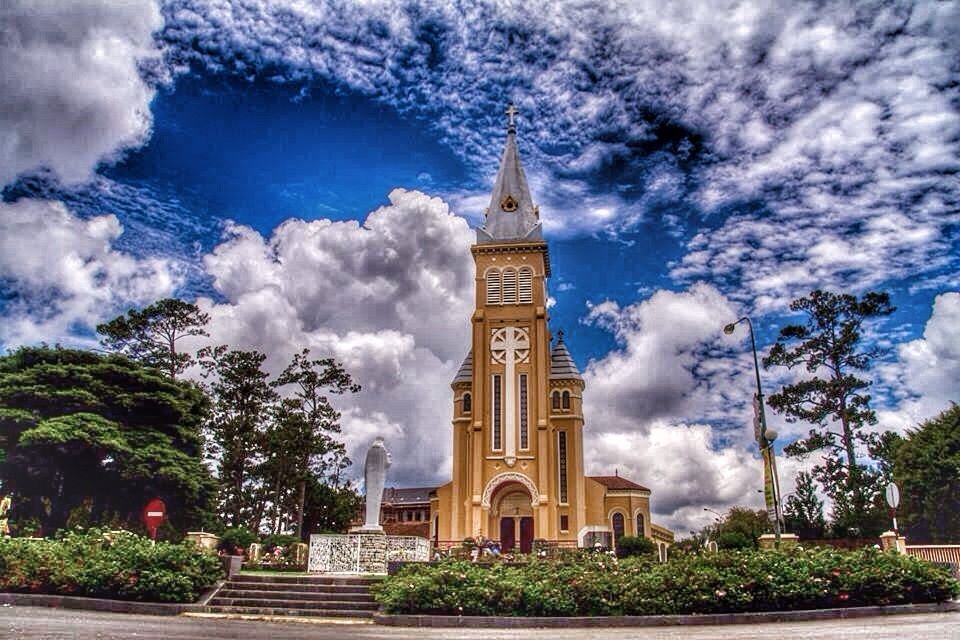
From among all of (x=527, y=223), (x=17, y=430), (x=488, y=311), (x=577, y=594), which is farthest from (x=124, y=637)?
(x=527, y=223)

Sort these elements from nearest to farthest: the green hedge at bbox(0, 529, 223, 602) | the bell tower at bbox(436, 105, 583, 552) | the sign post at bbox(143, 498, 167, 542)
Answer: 1. the green hedge at bbox(0, 529, 223, 602)
2. the sign post at bbox(143, 498, 167, 542)
3. the bell tower at bbox(436, 105, 583, 552)

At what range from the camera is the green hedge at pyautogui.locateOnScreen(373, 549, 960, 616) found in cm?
1378

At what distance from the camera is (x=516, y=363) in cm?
4469

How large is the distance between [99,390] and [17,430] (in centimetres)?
359

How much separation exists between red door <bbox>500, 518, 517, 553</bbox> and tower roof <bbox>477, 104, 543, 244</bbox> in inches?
675

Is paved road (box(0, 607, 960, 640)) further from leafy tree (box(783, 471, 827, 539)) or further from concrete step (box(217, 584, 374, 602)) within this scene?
leafy tree (box(783, 471, 827, 539))

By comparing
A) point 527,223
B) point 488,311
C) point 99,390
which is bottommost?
point 99,390

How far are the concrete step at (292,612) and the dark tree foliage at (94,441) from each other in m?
15.8

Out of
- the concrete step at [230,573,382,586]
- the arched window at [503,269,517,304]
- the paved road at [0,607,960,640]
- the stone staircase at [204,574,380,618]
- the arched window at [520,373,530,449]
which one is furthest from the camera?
the arched window at [503,269,517,304]

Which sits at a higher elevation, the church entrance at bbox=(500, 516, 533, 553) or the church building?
the church building

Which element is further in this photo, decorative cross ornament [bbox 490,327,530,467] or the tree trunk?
decorative cross ornament [bbox 490,327,530,467]

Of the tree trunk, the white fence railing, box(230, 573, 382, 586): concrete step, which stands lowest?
box(230, 573, 382, 586): concrete step

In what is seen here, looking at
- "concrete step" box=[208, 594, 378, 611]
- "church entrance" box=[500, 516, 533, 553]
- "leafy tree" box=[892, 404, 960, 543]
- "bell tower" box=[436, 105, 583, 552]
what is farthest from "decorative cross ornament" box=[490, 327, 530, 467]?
"concrete step" box=[208, 594, 378, 611]

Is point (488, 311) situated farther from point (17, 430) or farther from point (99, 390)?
point (17, 430)
